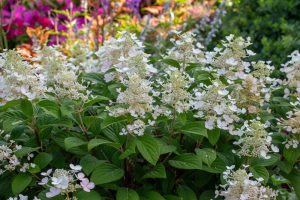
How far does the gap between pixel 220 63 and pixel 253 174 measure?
48 cm

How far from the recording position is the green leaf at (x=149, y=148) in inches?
66.6

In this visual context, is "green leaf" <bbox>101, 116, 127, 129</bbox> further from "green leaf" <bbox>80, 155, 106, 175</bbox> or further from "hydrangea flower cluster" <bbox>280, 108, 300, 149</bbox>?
"hydrangea flower cluster" <bbox>280, 108, 300, 149</bbox>

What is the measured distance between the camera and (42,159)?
182 centimetres

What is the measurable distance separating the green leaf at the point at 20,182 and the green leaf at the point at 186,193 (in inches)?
20.9

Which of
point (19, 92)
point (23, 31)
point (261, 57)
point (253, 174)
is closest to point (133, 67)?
point (19, 92)

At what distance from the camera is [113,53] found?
220cm

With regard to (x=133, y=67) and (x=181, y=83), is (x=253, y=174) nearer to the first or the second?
(x=181, y=83)

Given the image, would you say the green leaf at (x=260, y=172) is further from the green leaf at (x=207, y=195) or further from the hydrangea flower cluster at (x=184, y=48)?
the hydrangea flower cluster at (x=184, y=48)

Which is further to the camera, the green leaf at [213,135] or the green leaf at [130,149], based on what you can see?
the green leaf at [213,135]

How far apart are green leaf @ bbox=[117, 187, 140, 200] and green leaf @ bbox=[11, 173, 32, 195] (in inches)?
12.1

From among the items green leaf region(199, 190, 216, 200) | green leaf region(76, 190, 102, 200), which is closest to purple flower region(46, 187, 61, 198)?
green leaf region(76, 190, 102, 200)

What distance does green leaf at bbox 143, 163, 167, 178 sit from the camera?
5.75 ft

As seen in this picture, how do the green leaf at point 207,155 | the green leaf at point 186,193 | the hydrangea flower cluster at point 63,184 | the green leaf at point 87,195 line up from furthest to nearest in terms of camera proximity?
the green leaf at point 186,193 → the green leaf at point 207,155 → the green leaf at point 87,195 → the hydrangea flower cluster at point 63,184

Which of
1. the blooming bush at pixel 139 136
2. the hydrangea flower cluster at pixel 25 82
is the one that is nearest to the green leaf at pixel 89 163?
the blooming bush at pixel 139 136
